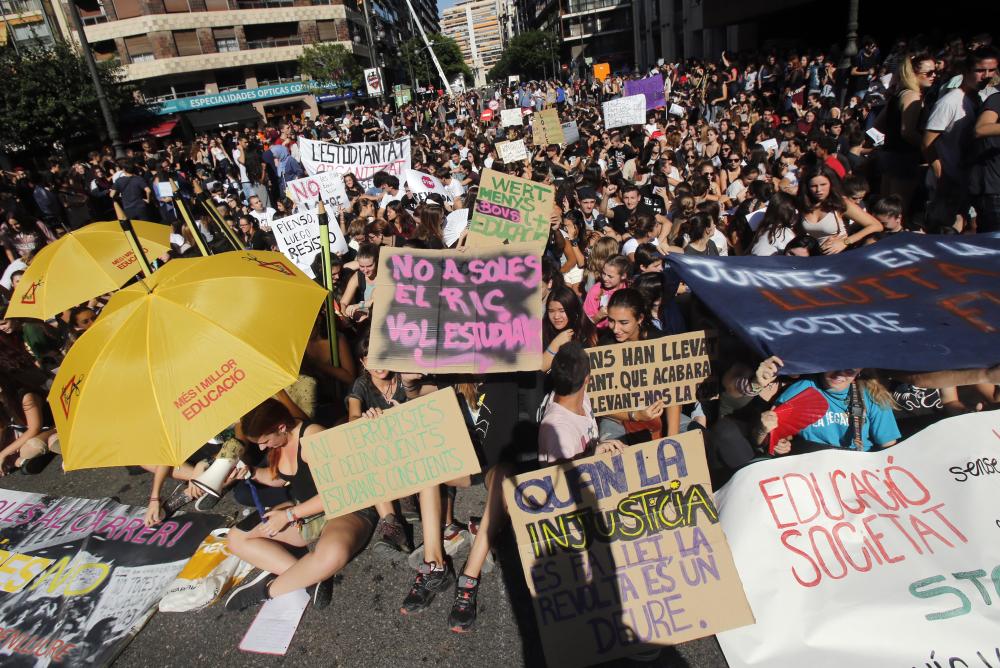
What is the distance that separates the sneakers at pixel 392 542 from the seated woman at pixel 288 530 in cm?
11

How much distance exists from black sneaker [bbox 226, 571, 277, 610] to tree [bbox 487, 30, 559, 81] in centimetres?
8519

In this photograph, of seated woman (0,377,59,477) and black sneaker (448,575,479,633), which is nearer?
black sneaker (448,575,479,633)

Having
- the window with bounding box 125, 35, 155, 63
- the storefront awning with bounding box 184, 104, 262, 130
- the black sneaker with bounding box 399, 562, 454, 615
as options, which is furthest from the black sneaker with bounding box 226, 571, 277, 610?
the window with bounding box 125, 35, 155, 63

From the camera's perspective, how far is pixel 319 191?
9.95 m

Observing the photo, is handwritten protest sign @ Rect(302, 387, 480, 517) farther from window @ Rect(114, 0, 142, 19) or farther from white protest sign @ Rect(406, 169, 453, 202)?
window @ Rect(114, 0, 142, 19)

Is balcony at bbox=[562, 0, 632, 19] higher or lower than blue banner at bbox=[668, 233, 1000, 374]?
higher

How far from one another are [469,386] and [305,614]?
1773 mm

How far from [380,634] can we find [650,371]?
2434 mm

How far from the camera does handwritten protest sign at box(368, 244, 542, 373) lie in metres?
3.68

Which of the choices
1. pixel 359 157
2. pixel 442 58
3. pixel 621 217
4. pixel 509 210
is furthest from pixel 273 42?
pixel 509 210

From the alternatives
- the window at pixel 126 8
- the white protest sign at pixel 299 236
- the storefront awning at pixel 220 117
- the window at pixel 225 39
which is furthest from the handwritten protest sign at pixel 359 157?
the window at pixel 126 8

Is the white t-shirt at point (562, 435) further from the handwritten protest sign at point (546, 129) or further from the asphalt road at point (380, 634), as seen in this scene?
the handwritten protest sign at point (546, 129)

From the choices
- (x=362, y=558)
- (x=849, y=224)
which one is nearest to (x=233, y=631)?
(x=362, y=558)

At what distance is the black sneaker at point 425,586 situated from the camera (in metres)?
3.32
